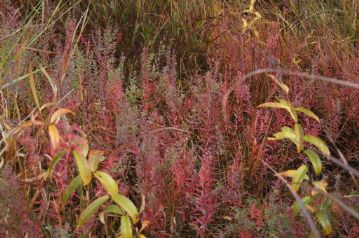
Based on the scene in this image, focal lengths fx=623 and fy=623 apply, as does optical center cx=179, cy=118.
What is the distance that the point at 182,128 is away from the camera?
237cm

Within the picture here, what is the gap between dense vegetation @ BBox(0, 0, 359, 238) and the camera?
1.69 metres

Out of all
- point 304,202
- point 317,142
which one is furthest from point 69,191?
point 317,142

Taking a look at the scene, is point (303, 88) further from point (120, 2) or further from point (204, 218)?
point (120, 2)

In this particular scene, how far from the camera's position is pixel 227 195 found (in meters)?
1.92

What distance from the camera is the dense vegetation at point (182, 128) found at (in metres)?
1.69

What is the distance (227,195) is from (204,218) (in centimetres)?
20

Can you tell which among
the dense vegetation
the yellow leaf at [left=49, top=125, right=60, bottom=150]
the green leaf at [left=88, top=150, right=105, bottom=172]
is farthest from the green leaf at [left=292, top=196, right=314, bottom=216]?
the yellow leaf at [left=49, top=125, right=60, bottom=150]

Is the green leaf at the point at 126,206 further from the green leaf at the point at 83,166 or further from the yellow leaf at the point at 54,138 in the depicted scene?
the yellow leaf at the point at 54,138

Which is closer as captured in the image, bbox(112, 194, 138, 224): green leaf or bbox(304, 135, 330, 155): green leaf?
bbox(112, 194, 138, 224): green leaf

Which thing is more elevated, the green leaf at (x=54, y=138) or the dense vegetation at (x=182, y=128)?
the green leaf at (x=54, y=138)

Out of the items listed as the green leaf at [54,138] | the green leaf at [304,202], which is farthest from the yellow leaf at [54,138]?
the green leaf at [304,202]

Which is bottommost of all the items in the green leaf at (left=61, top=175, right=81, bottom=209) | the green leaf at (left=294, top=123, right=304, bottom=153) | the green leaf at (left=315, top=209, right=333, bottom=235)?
the green leaf at (left=315, top=209, right=333, bottom=235)

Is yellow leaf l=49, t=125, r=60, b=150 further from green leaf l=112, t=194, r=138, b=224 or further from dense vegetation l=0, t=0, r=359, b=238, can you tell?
green leaf l=112, t=194, r=138, b=224

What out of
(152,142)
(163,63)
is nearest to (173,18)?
(163,63)
